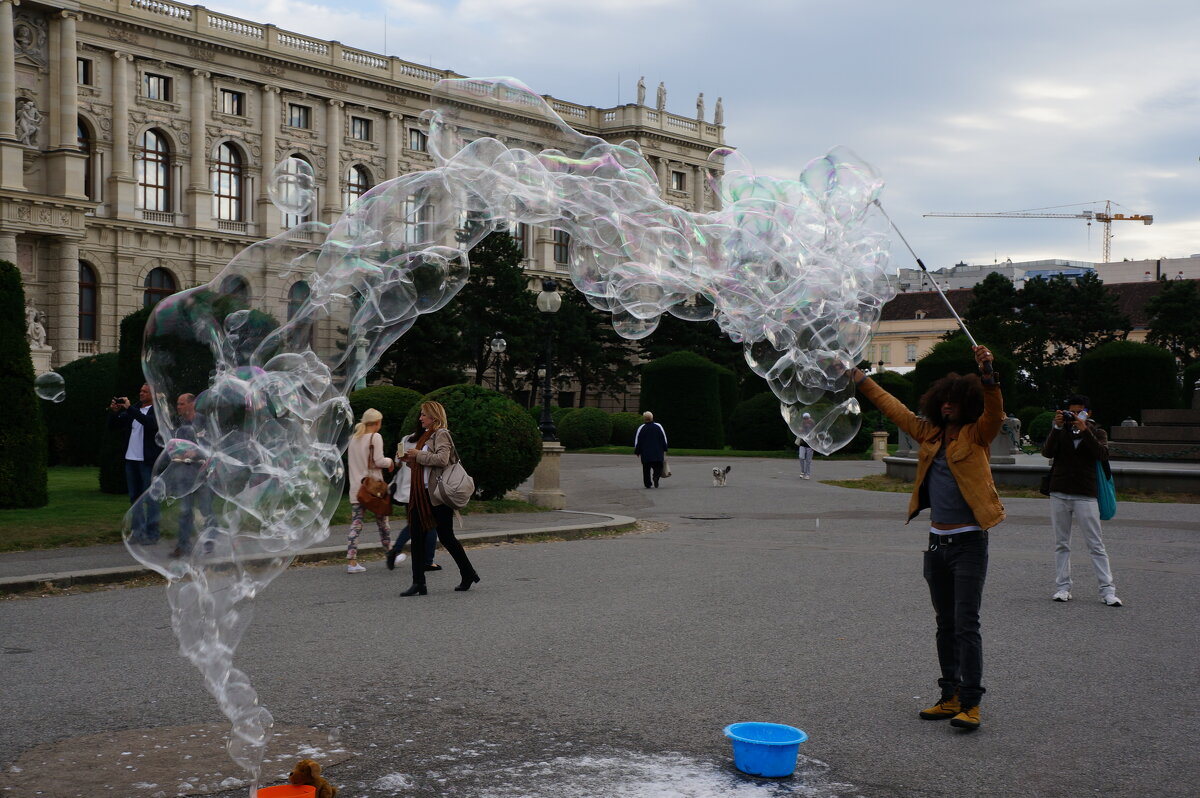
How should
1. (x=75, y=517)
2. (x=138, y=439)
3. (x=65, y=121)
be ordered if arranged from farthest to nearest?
(x=65, y=121) < (x=75, y=517) < (x=138, y=439)

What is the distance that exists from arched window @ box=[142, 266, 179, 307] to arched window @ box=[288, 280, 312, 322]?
2197 inches

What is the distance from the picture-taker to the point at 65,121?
177 ft

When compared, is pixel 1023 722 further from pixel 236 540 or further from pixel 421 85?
pixel 421 85

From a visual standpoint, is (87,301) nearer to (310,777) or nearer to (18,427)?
(18,427)

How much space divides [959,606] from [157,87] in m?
61.4

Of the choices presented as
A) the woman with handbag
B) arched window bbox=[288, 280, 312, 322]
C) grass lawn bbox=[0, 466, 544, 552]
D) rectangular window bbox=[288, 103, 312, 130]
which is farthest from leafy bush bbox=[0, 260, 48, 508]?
rectangular window bbox=[288, 103, 312, 130]

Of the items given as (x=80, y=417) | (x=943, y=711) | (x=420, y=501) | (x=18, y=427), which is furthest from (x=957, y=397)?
(x=80, y=417)

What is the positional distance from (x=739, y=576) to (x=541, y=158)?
504 cm

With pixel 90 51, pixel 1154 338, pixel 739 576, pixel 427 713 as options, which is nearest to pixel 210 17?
pixel 90 51

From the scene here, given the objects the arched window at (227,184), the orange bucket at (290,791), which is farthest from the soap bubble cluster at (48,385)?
the arched window at (227,184)

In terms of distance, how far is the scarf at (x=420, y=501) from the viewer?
10336mm

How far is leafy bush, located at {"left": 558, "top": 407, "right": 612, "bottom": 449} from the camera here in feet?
152

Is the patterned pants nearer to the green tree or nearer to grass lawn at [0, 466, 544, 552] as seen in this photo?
grass lawn at [0, 466, 544, 552]

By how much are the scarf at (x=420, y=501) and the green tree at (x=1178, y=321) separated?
61191mm
